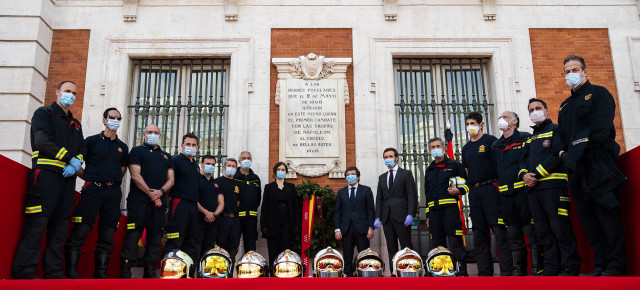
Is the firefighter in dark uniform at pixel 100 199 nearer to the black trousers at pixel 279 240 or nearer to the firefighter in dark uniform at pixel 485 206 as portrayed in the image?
the black trousers at pixel 279 240

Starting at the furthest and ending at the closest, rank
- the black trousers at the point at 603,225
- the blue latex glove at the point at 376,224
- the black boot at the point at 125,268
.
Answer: the blue latex glove at the point at 376,224
the black boot at the point at 125,268
the black trousers at the point at 603,225

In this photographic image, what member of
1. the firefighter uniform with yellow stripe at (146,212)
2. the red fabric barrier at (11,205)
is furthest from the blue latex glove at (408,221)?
the red fabric barrier at (11,205)

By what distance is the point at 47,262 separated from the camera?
529 centimetres

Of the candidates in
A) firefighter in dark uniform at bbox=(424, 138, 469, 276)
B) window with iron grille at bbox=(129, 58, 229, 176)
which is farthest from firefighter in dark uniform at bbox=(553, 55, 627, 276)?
window with iron grille at bbox=(129, 58, 229, 176)

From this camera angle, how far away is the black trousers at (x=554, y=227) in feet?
17.0

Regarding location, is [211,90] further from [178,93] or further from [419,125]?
[419,125]

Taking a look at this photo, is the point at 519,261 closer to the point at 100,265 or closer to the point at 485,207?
the point at 485,207

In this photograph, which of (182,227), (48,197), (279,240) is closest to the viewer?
(48,197)

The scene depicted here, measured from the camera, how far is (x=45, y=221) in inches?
207

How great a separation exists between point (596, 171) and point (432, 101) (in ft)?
18.9

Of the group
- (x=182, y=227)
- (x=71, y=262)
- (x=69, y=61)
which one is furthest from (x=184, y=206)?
(x=69, y=61)

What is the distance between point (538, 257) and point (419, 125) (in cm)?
486

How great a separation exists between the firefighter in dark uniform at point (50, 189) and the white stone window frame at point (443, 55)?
5710 mm

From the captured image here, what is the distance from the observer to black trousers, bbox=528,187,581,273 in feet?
17.0
